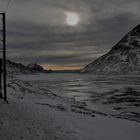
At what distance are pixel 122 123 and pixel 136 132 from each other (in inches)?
93.8

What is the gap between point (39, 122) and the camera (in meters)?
13.9

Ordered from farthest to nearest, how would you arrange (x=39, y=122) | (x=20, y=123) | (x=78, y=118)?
(x=78, y=118), (x=39, y=122), (x=20, y=123)

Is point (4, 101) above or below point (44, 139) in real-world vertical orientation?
above

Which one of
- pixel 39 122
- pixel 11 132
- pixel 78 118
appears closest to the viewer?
pixel 11 132

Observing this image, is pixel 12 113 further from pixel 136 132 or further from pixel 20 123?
pixel 136 132

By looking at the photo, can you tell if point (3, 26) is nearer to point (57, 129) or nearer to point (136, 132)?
point (57, 129)

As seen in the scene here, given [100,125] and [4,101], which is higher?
[4,101]

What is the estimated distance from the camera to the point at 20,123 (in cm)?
1272

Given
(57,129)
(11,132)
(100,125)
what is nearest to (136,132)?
(100,125)

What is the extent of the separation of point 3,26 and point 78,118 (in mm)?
7789

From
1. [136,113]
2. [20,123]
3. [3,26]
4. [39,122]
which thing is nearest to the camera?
[20,123]

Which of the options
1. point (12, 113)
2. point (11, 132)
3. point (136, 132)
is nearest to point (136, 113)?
point (136, 132)

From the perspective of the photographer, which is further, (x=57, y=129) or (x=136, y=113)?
(x=136, y=113)

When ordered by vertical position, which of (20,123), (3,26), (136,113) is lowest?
(136,113)
